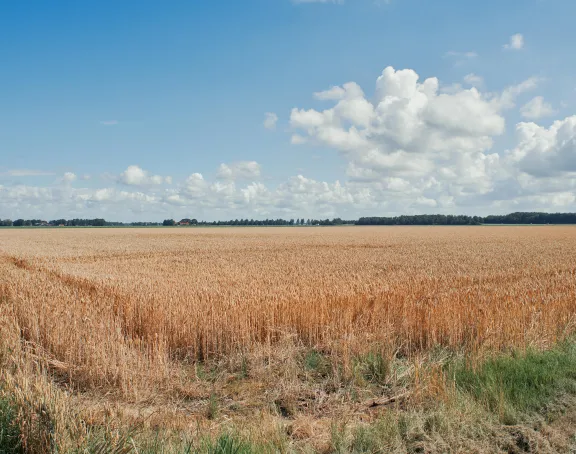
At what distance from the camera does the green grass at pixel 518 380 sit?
5.46 meters

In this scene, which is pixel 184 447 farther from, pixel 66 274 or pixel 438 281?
pixel 66 274

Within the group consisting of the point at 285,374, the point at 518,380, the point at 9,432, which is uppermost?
the point at 9,432

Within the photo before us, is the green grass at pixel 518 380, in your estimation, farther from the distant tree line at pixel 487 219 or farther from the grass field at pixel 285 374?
the distant tree line at pixel 487 219

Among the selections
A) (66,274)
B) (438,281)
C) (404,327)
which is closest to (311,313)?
(404,327)

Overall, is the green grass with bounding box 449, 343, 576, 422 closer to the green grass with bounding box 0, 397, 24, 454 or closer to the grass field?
the grass field

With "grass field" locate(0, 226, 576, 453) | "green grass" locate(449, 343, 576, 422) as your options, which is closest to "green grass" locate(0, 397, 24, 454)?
"grass field" locate(0, 226, 576, 453)

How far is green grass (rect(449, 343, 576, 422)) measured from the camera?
17.9ft

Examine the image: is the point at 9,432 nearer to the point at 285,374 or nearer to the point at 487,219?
the point at 285,374

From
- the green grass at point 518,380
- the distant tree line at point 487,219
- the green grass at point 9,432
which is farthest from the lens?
the distant tree line at point 487,219

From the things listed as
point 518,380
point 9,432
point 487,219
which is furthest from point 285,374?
point 487,219

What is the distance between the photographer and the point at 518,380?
616 centimetres

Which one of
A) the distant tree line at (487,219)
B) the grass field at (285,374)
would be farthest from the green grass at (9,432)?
the distant tree line at (487,219)

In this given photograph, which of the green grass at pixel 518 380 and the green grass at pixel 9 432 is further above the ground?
the green grass at pixel 9 432

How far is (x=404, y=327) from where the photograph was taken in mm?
8727
